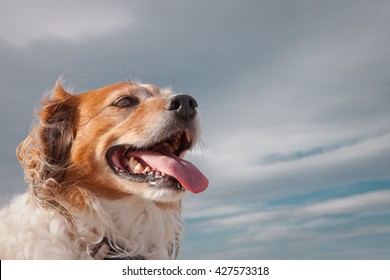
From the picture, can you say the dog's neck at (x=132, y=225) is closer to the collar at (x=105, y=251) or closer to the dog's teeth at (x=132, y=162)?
the collar at (x=105, y=251)

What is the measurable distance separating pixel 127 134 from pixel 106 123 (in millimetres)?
379

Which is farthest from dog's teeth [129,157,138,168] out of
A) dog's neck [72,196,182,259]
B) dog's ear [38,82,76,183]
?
dog's ear [38,82,76,183]

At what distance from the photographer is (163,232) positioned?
665 cm

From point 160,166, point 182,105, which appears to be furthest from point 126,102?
point 160,166

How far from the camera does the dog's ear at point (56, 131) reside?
21.3ft

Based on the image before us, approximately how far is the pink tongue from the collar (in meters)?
0.98

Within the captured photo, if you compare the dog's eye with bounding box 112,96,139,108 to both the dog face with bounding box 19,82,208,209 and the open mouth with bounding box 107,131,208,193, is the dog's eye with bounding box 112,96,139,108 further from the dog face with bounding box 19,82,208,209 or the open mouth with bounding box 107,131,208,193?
the open mouth with bounding box 107,131,208,193

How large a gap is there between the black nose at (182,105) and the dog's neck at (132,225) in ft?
3.40

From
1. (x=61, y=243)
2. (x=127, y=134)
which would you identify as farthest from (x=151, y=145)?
(x=61, y=243)

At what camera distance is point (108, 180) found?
6.20 meters

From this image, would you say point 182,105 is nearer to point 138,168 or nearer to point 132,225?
point 138,168

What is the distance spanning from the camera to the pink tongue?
596 centimetres

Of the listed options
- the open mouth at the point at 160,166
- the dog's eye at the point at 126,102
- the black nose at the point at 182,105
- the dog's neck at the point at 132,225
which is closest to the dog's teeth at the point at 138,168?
the open mouth at the point at 160,166
